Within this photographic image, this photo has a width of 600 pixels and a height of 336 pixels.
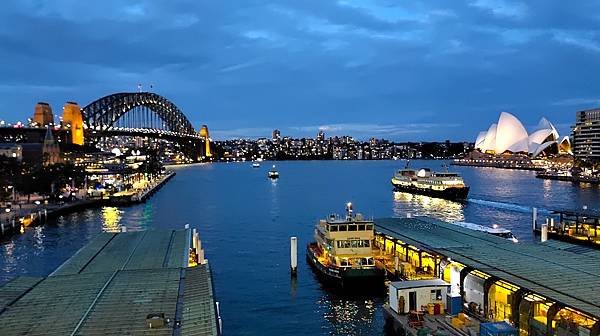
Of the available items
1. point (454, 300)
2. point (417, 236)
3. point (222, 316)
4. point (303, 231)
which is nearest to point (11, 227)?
point (303, 231)

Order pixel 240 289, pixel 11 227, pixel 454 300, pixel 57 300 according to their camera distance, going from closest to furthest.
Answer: pixel 57 300 → pixel 454 300 → pixel 240 289 → pixel 11 227

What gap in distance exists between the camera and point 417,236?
809 inches

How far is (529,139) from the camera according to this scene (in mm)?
118562

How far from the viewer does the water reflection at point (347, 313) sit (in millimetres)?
15734

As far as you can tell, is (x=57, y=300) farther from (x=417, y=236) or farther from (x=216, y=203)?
(x=216, y=203)

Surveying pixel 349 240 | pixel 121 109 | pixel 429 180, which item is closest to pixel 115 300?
pixel 349 240

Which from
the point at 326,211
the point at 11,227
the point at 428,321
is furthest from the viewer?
the point at 326,211

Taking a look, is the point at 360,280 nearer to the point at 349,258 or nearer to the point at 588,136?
the point at 349,258

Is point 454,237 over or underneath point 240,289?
over

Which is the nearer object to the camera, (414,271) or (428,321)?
(428,321)

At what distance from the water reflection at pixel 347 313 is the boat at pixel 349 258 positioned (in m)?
0.73

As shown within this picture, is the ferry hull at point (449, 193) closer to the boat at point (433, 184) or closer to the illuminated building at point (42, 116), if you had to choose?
the boat at point (433, 184)

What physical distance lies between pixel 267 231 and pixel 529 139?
98.1 m

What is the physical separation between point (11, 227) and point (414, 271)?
22.9m
